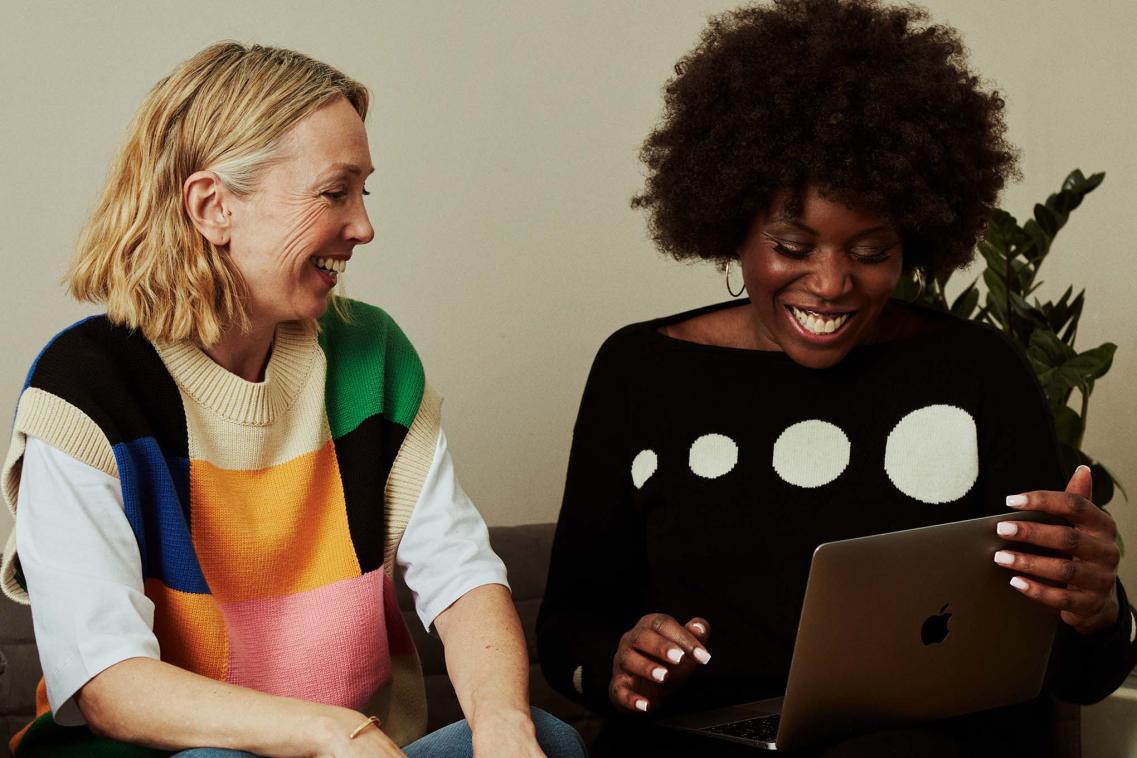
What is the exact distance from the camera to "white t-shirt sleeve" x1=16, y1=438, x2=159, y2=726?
125 centimetres

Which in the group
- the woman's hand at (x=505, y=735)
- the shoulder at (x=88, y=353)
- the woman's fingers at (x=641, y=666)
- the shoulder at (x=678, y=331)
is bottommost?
the woman's hand at (x=505, y=735)

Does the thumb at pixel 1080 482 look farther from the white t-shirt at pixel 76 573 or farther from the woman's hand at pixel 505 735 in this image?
the white t-shirt at pixel 76 573

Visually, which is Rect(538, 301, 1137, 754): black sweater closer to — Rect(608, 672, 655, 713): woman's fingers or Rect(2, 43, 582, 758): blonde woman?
Rect(608, 672, 655, 713): woman's fingers

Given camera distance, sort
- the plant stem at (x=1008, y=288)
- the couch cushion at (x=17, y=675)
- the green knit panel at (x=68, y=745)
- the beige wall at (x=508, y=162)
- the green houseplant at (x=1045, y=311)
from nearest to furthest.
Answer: the green knit panel at (x=68, y=745) → the couch cushion at (x=17, y=675) → the beige wall at (x=508, y=162) → the green houseplant at (x=1045, y=311) → the plant stem at (x=1008, y=288)

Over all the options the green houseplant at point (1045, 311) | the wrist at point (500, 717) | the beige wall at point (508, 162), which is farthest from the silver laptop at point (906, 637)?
the beige wall at point (508, 162)

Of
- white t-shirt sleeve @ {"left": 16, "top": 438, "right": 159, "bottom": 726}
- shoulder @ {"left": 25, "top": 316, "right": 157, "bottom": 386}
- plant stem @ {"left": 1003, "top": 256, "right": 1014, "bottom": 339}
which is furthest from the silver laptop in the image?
plant stem @ {"left": 1003, "top": 256, "right": 1014, "bottom": 339}

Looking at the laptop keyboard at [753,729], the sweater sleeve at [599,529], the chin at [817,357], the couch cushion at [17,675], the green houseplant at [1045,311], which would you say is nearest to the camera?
the laptop keyboard at [753,729]

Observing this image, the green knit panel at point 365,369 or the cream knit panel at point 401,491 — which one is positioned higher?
the green knit panel at point 365,369

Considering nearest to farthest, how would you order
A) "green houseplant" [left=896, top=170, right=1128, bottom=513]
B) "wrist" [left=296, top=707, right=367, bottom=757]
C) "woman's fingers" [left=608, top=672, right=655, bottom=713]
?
"wrist" [left=296, top=707, right=367, bottom=757] < "woman's fingers" [left=608, top=672, right=655, bottom=713] < "green houseplant" [left=896, top=170, right=1128, bottom=513]

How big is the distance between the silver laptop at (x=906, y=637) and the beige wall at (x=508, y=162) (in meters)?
1.28

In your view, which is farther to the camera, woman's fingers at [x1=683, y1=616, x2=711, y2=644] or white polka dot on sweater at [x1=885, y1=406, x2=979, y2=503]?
white polka dot on sweater at [x1=885, y1=406, x2=979, y2=503]

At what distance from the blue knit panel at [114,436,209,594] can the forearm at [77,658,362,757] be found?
14cm

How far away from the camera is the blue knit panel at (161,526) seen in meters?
1.36

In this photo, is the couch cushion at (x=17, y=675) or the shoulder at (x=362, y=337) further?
the couch cushion at (x=17, y=675)
